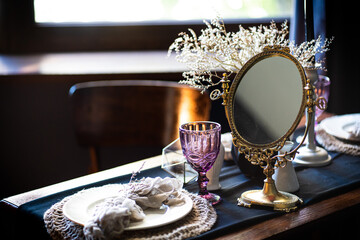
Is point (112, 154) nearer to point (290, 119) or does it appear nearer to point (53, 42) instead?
point (53, 42)

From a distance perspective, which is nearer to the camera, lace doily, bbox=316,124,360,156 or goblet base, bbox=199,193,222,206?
goblet base, bbox=199,193,222,206

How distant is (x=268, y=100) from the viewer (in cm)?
105

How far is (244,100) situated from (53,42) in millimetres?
1606

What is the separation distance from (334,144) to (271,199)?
Result: 0.47m

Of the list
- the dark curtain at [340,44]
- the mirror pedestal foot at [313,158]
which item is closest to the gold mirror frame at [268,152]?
the mirror pedestal foot at [313,158]

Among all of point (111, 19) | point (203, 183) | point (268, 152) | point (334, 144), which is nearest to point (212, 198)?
point (203, 183)

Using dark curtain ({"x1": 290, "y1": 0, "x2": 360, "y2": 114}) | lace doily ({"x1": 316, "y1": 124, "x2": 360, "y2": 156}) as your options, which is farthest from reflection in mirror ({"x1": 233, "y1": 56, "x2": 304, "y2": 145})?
dark curtain ({"x1": 290, "y1": 0, "x2": 360, "y2": 114})

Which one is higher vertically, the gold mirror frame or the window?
the window

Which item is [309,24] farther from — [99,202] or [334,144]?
[99,202]

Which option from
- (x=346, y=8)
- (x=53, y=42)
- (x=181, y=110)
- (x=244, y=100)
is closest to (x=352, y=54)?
(x=346, y=8)

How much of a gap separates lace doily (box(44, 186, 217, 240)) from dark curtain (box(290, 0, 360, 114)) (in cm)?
119

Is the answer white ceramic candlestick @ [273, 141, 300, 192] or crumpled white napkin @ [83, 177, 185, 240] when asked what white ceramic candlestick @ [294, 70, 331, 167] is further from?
crumpled white napkin @ [83, 177, 185, 240]

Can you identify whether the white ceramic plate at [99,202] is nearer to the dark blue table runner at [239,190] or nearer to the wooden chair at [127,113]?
the dark blue table runner at [239,190]

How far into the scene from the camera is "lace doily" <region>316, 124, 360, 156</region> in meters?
1.36
